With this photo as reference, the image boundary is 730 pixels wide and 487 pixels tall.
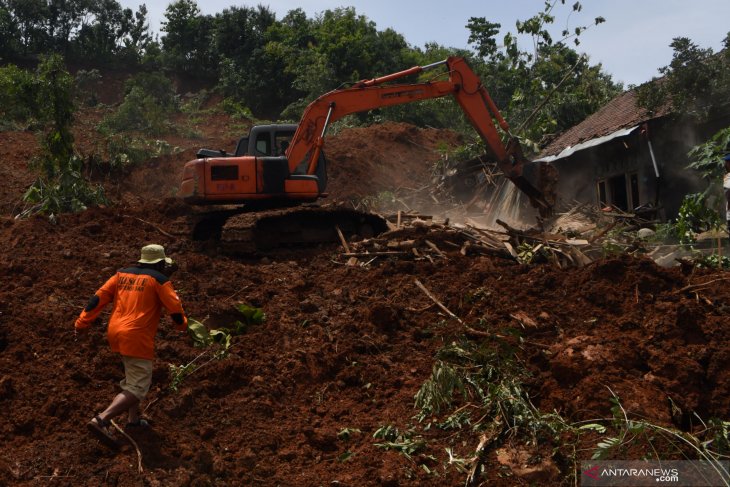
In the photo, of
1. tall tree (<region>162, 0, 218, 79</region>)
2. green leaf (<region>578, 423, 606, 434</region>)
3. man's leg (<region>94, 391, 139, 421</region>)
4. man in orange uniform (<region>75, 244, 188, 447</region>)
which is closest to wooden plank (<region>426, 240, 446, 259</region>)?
green leaf (<region>578, 423, 606, 434</region>)

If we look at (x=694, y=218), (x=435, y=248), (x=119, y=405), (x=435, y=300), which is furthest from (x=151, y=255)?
(x=694, y=218)

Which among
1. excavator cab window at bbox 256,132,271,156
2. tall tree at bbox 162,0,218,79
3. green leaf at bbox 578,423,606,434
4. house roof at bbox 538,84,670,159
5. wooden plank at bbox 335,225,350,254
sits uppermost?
tall tree at bbox 162,0,218,79

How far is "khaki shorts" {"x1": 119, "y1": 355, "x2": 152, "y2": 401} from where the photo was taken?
223 inches

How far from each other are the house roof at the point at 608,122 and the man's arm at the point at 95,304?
12.7 metres

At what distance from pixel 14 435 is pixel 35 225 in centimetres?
696

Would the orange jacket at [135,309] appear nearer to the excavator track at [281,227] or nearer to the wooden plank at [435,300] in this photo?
the wooden plank at [435,300]

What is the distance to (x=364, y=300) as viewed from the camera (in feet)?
28.9

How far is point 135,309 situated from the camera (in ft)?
19.0

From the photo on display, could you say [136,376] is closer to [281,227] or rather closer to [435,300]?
[435,300]

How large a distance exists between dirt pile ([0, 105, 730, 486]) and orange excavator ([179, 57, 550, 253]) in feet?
4.51

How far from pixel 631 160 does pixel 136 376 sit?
13.5 m

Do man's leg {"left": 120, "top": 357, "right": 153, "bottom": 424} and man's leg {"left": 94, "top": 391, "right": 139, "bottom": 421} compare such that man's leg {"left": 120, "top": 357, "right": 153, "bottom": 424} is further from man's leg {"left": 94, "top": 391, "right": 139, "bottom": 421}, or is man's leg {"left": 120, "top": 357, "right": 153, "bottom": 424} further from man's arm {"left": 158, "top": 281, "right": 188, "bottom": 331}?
man's arm {"left": 158, "top": 281, "right": 188, "bottom": 331}

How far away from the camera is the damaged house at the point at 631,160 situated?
15.2m

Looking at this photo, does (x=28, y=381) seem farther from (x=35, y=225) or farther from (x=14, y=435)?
(x=35, y=225)
